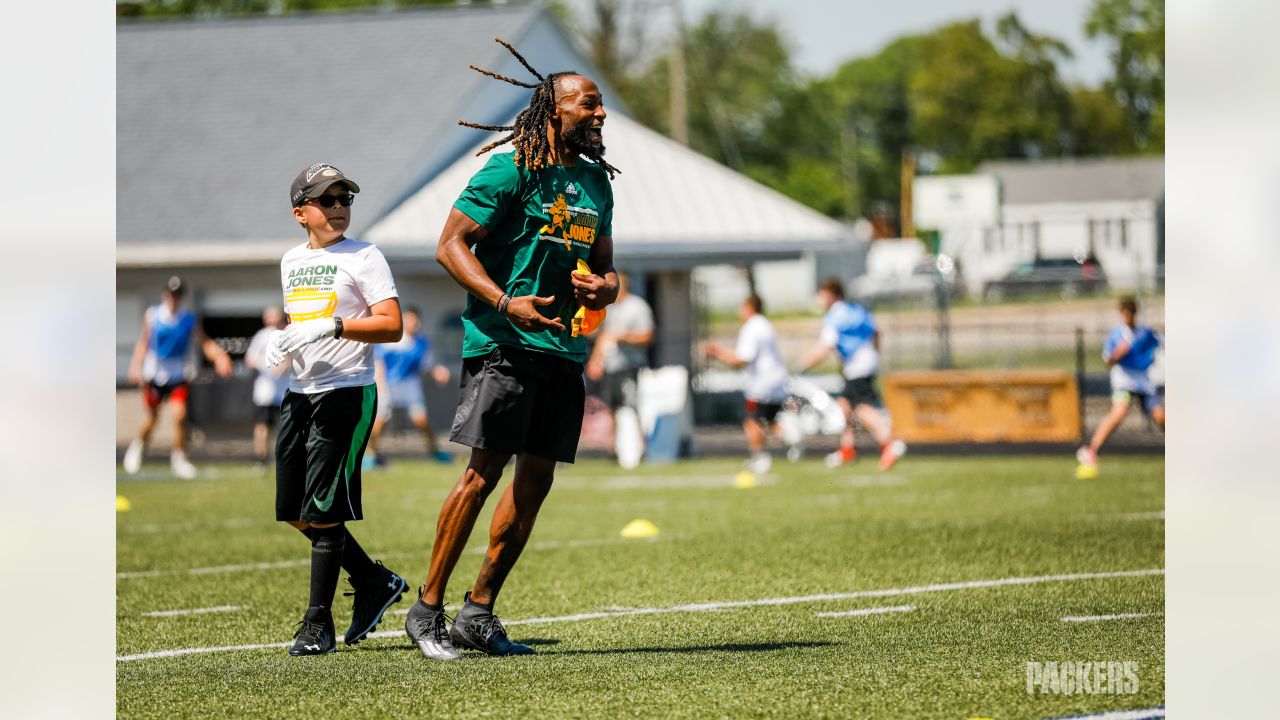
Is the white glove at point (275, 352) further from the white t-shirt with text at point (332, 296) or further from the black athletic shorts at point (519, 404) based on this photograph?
the black athletic shorts at point (519, 404)

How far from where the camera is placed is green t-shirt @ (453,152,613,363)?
6.29 meters

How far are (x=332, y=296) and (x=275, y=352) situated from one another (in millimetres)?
311

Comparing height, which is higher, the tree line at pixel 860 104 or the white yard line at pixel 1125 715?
the tree line at pixel 860 104

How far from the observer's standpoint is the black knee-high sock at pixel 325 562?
6.51 m

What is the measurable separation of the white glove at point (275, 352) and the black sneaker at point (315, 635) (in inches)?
38.7

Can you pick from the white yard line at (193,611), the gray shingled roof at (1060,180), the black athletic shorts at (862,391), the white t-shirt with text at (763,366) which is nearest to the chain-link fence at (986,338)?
the black athletic shorts at (862,391)

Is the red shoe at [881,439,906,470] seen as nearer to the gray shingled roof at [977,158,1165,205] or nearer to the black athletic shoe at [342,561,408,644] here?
the black athletic shoe at [342,561,408,644]

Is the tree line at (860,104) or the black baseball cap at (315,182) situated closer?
the black baseball cap at (315,182)

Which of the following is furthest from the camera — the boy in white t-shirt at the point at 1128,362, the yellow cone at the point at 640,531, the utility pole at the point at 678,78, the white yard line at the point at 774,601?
the utility pole at the point at 678,78

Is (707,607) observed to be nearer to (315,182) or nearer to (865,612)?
(865,612)

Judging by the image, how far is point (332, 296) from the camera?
6.48m

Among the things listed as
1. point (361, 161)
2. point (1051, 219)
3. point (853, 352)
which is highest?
point (1051, 219)

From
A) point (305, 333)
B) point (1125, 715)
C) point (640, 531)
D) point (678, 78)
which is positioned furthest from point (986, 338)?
point (1125, 715)

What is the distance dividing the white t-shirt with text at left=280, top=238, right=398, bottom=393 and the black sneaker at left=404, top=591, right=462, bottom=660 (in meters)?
0.96
